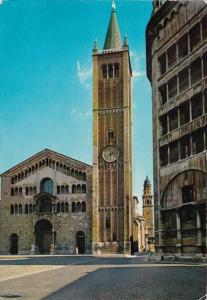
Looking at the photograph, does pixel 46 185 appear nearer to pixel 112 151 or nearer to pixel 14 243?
pixel 14 243

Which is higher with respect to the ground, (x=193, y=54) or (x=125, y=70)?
(x=125, y=70)

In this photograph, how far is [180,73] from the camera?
2305 centimetres

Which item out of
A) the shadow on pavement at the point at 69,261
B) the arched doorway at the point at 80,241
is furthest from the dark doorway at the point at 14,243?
the shadow on pavement at the point at 69,261

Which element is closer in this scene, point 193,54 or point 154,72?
point 193,54

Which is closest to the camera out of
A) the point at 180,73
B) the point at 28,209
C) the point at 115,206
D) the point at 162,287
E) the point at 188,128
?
the point at 162,287

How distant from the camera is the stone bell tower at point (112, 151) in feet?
173

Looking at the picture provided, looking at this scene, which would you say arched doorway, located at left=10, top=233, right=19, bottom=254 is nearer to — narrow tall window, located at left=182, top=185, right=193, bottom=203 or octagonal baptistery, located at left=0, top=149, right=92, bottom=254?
octagonal baptistery, located at left=0, top=149, right=92, bottom=254

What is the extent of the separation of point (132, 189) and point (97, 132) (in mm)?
8428

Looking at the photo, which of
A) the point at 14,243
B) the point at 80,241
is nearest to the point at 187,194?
the point at 80,241

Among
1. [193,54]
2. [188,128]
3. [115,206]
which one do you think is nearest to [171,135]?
[188,128]

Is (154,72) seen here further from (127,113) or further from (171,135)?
(127,113)

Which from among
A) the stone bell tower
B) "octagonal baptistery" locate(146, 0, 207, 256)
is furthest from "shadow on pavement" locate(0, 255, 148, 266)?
the stone bell tower

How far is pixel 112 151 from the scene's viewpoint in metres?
55.3

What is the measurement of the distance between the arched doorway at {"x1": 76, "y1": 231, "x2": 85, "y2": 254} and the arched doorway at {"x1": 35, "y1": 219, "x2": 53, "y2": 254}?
3.44m
